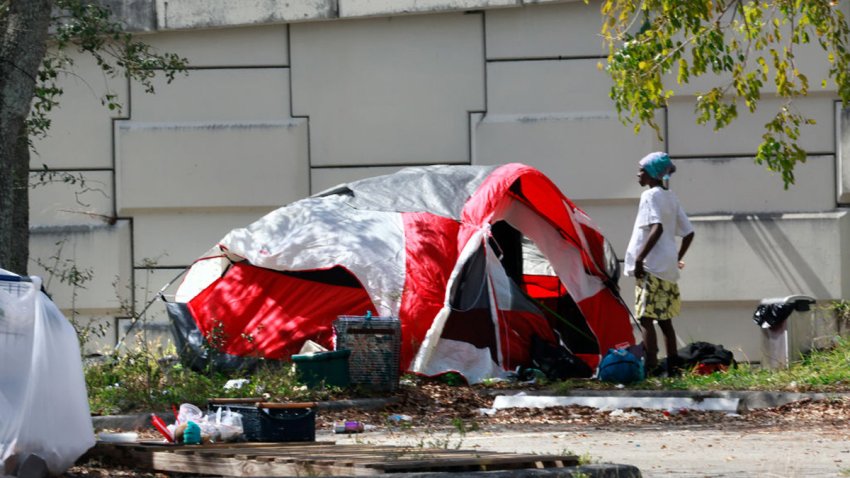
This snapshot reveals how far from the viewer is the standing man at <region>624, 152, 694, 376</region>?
11508 millimetres

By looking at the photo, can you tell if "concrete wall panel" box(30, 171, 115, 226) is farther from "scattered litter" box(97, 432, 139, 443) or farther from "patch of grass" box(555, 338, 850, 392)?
"scattered litter" box(97, 432, 139, 443)

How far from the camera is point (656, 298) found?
11531 millimetres

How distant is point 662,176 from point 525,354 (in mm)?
1873

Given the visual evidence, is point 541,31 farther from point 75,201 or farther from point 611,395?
point 75,201

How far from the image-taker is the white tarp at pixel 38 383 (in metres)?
5.93

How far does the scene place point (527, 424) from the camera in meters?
9.15

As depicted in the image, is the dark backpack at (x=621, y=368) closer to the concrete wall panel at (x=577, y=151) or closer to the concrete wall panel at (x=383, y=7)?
the concrete wall panel at (x=577, y=151)

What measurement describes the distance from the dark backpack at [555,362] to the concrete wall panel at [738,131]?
2.65m

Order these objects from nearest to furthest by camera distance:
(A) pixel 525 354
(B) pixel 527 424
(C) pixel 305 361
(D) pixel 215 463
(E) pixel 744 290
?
(D) pixel 215 463, (B) pixel 527 424, (C) pixel 305 361, (A) pixel 525 354, (E) pixel 744 290

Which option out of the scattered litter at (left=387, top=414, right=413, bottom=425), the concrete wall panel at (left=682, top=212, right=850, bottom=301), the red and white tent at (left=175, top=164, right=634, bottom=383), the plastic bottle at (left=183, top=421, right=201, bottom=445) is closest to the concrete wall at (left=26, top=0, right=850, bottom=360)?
the concrete wall panel at (left=682, top=212, right=850, bottom=301)

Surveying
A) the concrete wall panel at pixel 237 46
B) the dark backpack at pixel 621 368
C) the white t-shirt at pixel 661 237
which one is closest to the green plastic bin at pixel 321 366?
the dark backpack at pixel 621 368

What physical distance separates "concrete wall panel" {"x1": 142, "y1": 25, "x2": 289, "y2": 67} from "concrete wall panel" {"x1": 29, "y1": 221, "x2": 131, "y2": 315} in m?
1.76

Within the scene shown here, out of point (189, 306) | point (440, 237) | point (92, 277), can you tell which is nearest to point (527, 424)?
point (440, 237)

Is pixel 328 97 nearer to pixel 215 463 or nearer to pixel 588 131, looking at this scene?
pixel 588 131
